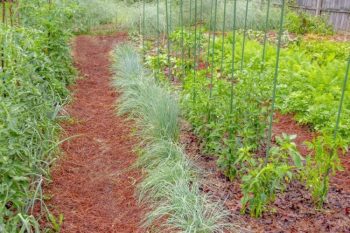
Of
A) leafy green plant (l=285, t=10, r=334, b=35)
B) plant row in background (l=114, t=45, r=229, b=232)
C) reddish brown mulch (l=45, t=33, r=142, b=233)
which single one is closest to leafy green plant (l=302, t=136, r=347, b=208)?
plant row in background (l=114, t=45, r=229, b=232)

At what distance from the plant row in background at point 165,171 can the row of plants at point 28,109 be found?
0.75 metres

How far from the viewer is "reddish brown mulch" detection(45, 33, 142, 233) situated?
9.45 feet

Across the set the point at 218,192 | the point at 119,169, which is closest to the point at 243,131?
the point at 218,192

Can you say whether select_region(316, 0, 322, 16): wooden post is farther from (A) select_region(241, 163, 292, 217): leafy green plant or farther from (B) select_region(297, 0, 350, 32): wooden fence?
(A) select_region(241, 163, 292, 217): leafy green plant

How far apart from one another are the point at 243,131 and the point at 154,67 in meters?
3.30

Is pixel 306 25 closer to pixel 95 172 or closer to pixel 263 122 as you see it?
pixel 263 122

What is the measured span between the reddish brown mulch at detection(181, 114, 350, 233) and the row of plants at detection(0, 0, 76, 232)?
1.25 m

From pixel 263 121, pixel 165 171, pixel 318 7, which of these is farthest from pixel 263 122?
pixel 318 7

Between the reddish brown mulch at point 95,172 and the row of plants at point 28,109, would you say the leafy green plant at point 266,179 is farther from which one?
the row of plants at point 28,109

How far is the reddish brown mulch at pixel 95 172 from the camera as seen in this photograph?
9.45ft

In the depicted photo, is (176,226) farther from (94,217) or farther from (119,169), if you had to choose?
(119,169)

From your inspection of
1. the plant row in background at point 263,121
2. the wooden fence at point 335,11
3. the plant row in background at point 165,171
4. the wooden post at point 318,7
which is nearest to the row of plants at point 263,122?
the plant row in background at point 263,121

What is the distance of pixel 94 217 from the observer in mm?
2900

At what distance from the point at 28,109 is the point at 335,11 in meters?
9.03
